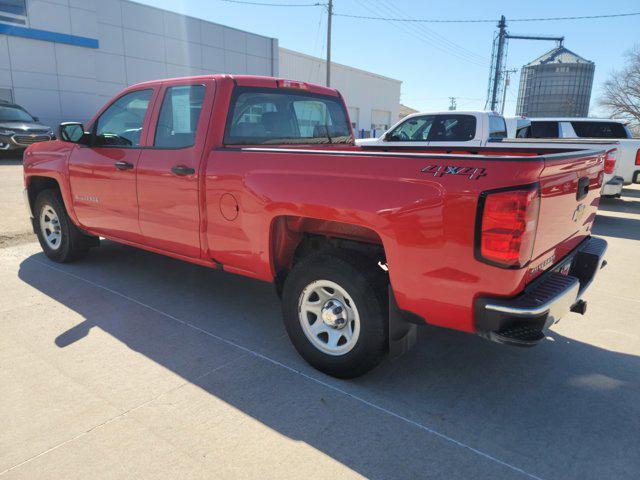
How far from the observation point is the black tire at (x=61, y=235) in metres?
5.22

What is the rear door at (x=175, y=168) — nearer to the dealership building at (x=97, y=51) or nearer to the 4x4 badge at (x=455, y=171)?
the 4x4 badge at (x=455, y=171)

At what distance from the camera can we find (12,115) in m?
16.8

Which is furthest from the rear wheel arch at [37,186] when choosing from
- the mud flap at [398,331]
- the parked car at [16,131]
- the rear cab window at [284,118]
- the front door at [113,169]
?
the parked car at [16,131]

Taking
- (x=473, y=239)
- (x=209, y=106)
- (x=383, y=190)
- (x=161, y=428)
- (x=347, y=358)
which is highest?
(x=209, y=106)

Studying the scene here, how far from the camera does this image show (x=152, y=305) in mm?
4250

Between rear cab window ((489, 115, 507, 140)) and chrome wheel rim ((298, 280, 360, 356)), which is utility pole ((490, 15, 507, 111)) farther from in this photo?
chrome wheel rim ((298, 280, 360, 356))

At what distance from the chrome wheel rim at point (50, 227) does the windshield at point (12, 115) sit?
14.0 metres

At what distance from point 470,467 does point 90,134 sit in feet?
14.0

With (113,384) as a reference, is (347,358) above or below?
above

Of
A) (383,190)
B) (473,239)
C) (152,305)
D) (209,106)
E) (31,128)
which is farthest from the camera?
(31,128)

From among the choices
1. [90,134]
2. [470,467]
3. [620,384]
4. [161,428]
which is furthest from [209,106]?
[620,384]

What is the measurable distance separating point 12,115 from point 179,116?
16.6 metres

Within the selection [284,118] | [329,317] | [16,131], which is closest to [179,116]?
[284,118]

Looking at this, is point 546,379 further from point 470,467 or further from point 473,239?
point 473,239
